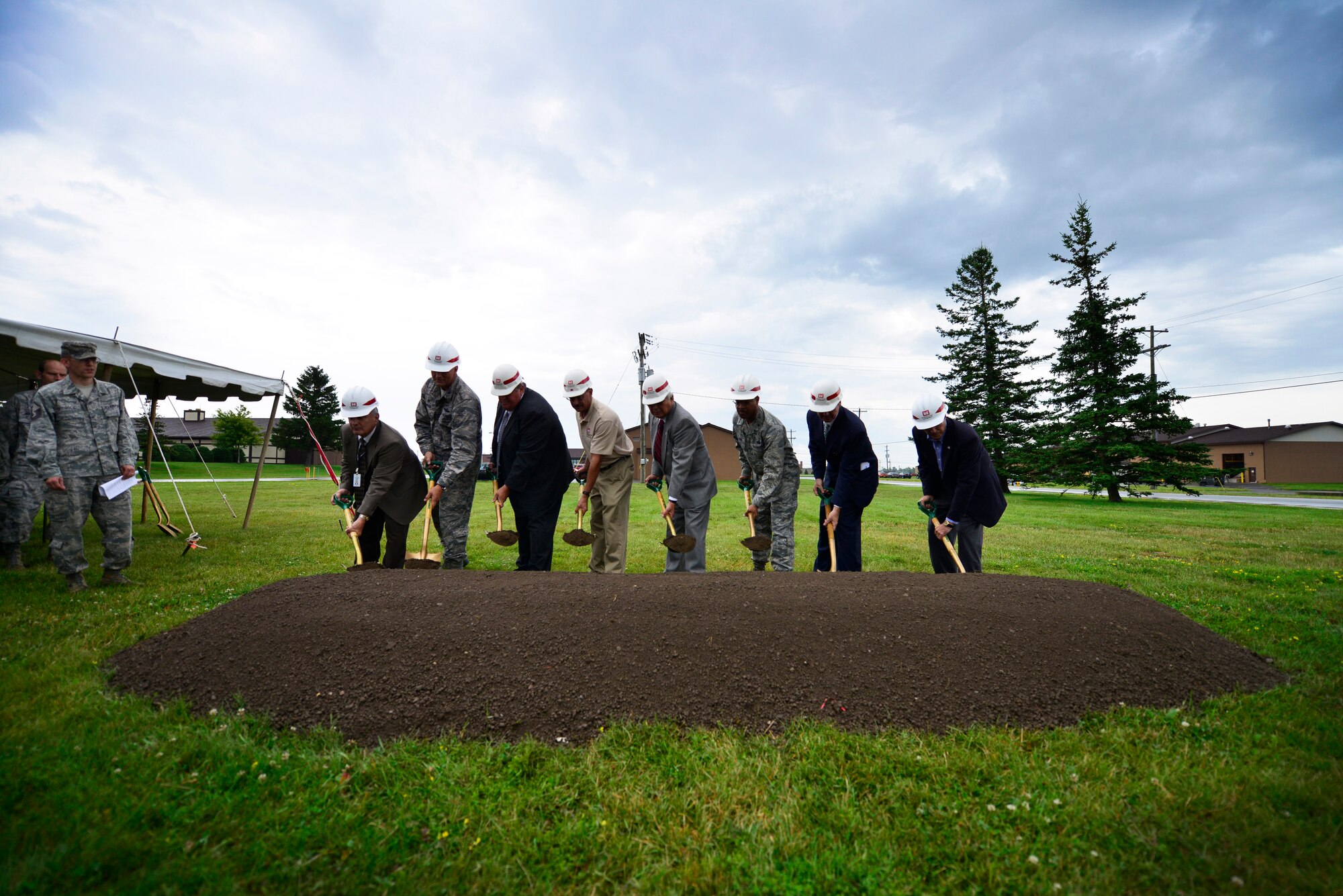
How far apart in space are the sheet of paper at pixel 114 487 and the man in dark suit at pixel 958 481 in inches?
280

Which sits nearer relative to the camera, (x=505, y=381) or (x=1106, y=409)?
(x=505, y=381)

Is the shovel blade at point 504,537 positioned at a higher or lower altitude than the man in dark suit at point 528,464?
lower

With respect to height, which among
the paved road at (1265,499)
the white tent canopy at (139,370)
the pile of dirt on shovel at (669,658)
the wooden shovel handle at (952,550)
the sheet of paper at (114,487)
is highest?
the white tent canopy at (139,370)

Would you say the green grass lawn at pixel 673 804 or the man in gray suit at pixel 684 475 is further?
the man in gray suit at pixel 684 475

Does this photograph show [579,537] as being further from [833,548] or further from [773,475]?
[833,548]

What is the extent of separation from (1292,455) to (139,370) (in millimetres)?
56546

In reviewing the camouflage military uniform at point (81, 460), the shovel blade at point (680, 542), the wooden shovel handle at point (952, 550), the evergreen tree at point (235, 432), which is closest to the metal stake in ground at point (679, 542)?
the shovel blade at point (680, 542)

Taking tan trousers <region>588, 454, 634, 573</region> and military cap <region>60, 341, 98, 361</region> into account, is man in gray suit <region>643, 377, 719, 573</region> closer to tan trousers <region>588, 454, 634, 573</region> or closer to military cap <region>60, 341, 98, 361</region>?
tan trousers <region>588, 454, 634, 573</region>

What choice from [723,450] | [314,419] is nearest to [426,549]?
[723,450]

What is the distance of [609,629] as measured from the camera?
3.21m

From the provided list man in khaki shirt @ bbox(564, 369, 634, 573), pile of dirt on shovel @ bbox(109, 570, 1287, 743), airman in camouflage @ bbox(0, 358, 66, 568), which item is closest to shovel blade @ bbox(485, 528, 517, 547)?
man in khaki shirt @ bbox(564, 369, 634, 573)

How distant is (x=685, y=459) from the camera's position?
5.67 m

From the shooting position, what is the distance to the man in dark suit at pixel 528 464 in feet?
17.6

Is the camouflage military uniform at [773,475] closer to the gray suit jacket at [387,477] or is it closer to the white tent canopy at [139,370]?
the gray suit jacket at [387,477]
